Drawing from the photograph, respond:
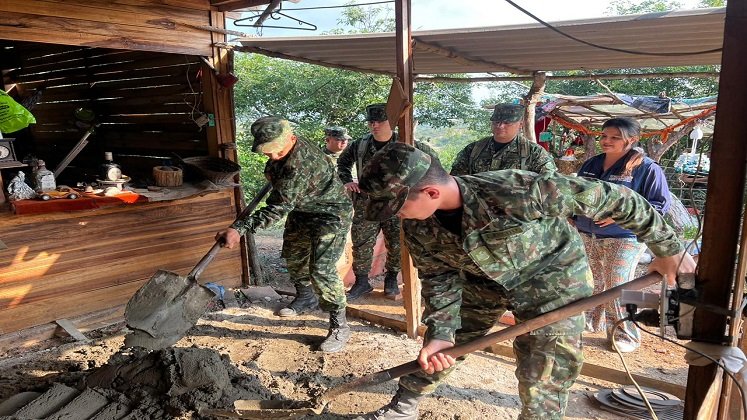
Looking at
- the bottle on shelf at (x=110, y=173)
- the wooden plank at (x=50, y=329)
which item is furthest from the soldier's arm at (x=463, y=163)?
the wooden plank at (x=50, y=329)

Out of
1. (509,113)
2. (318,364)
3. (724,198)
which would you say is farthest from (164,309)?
(724,198)

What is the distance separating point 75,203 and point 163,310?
1.34 meters

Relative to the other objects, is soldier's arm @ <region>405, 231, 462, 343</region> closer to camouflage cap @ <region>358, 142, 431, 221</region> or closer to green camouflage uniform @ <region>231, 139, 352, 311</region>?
camouflage cap @ <region>358, 142, 431, 221</region>

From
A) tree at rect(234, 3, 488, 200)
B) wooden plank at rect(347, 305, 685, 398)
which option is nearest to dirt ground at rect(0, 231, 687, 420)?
wooden plank at rect(347, 305, 685, 398)

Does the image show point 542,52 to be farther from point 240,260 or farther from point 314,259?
point 240,260

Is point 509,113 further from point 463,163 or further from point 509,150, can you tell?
point 463,163

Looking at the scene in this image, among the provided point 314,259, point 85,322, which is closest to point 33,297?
point 85,322

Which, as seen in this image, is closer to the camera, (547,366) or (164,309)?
(547,366)

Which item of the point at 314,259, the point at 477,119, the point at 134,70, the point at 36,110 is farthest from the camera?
the point at 477,119

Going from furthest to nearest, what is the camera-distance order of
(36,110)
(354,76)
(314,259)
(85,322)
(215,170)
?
1. (354,76)
2. (36,110)
3. (215,170)
4. (85,322)
5. (314,259)

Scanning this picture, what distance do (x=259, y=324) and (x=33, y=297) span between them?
1917 millimetres

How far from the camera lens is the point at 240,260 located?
18.0ft

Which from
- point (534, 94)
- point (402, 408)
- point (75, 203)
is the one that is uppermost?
point (534, 94)

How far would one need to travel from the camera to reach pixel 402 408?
108 inches
